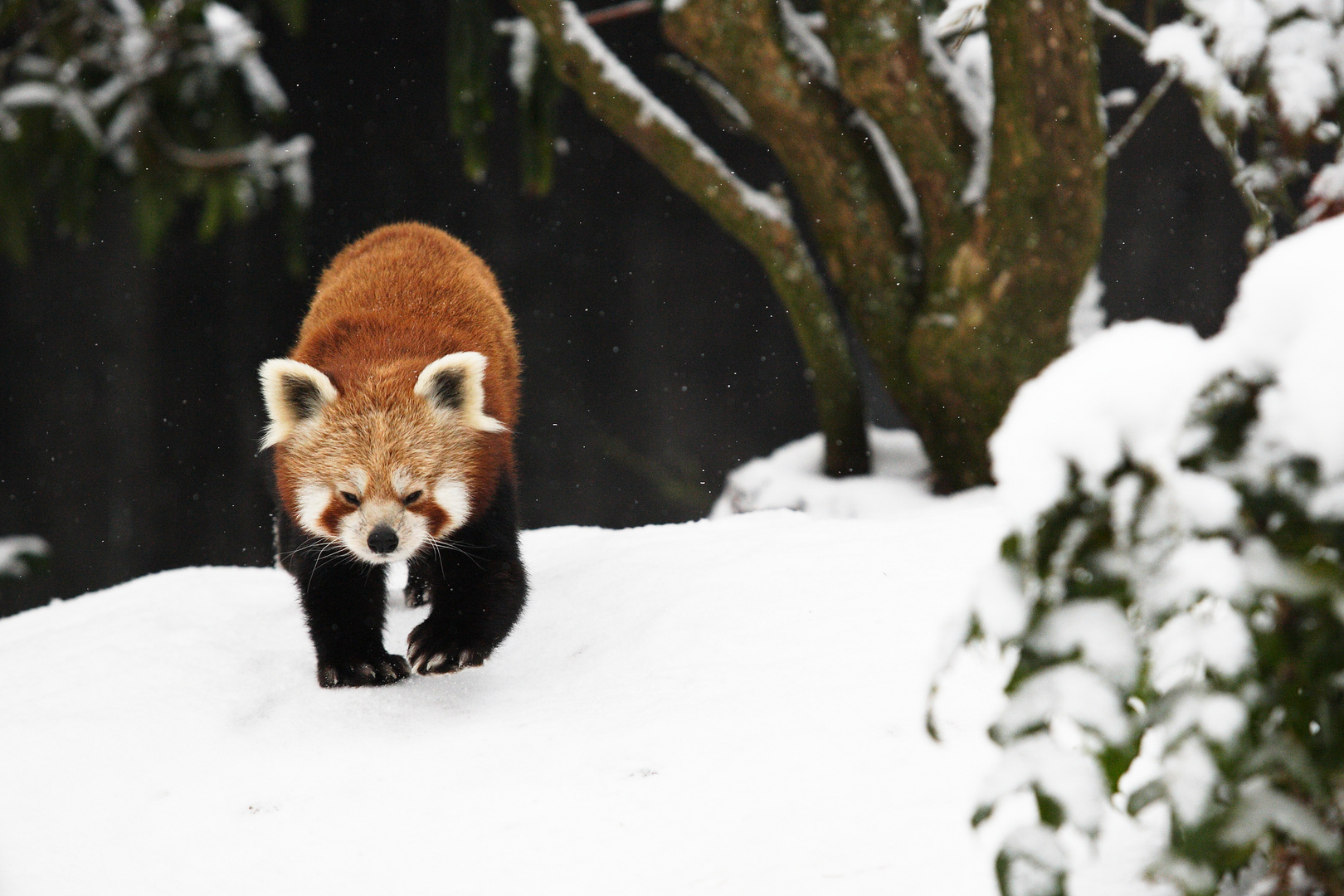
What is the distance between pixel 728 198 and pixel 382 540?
7.78 ft

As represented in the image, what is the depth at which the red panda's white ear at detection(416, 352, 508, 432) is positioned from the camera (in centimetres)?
210

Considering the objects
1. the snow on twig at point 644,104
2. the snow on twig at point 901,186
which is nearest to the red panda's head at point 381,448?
the snow on twig at point 644,104

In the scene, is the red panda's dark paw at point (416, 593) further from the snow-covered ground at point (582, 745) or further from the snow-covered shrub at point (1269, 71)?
the snow-covered shrub at point (1269, 71)

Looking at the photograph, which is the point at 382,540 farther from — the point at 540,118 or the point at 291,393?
the point at 540,118

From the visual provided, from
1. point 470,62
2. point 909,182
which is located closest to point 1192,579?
point 909,182

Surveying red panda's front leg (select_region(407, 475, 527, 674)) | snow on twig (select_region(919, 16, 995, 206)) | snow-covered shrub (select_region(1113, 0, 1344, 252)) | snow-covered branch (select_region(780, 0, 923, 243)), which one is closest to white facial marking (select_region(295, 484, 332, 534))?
red panda's front leg (select_region(407, 475, 527, 674))

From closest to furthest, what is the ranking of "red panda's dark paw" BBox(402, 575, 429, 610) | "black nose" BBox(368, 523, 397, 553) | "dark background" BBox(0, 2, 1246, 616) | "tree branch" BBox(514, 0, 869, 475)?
"black nose" BBox(368, 523, 397, 553) → "red panda's dark paw" BBox(402, 575, 429, 610) → "tree branch" BBox(514, 0, 869, 475) → "dark background" BBox(0, 2, 1246, 616)

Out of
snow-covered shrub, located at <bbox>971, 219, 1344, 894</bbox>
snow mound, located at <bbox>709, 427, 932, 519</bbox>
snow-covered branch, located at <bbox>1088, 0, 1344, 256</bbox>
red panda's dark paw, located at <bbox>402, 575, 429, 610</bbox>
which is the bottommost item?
snow mound, located at <bbox>709, 427, 932, 519</bbox>

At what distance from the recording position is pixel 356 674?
2.15 meters

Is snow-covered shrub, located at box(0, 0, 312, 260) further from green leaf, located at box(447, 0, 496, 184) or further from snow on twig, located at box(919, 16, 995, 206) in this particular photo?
snow on twig, located at box(919, 16, 995, 206)

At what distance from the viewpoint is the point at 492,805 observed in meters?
1.55

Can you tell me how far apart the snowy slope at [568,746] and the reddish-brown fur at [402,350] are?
1.23 feet

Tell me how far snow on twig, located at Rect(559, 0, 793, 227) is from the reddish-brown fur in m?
1.07

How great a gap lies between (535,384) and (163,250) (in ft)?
6.22
